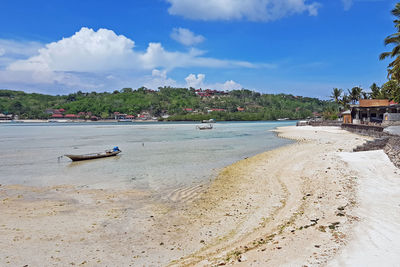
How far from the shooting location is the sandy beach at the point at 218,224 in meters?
6.46

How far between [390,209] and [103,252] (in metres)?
9.05

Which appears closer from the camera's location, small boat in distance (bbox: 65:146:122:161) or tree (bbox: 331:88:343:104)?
small boat in distance (bbox: 65:146:122:161)

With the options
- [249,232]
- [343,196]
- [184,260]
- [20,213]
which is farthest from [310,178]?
[20,213]

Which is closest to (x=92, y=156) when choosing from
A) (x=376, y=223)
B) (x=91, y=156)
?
(x=91, y=156)

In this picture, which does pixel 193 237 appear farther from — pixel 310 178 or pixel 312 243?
pixel 310 178

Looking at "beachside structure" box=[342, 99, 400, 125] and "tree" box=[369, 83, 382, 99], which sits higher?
"tree" box=[369, 83, 382, 99]

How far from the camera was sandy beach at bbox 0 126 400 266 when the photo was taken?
21.2 ft

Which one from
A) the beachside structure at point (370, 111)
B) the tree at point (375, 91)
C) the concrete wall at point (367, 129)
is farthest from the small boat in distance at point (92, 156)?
the tree at point (375, 91)

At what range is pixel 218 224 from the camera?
30.2 ft

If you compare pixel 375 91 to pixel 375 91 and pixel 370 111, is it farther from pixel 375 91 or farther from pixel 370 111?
pixel 370 111

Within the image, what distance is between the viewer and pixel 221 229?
8.73 meters

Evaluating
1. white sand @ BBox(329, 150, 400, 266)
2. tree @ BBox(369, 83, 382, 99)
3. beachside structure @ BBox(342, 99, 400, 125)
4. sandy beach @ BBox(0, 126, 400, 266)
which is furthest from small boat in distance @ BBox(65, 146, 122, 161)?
tree @ BBox(369, 83, 382, 99)

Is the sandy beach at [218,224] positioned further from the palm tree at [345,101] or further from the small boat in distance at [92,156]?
the palm tree at [345,101]

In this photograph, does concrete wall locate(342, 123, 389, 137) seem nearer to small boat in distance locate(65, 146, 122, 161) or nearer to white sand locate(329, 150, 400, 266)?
white sand locate(329, 150, 400, 266)
